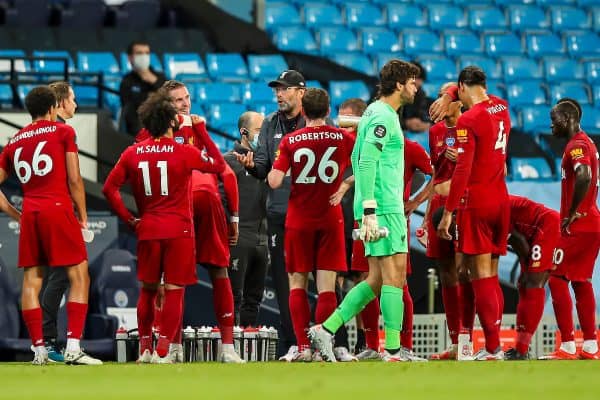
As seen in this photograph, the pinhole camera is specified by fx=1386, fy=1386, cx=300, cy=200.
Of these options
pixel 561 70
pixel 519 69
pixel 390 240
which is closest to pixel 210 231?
pixel 390 240

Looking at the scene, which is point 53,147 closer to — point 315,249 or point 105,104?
point 315,249

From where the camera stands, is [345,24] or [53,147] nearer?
[53,147]

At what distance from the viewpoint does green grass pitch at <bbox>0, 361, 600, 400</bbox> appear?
19.1 feet

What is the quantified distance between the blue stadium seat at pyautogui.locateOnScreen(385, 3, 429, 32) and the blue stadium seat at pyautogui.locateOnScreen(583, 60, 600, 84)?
2.52m

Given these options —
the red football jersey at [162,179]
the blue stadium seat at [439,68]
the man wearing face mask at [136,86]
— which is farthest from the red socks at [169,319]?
the blue stadium seat at [439,68]

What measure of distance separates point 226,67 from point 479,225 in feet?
32.9

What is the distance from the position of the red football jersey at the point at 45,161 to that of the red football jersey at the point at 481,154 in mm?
2630

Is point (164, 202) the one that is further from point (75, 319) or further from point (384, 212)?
point (384, 212)

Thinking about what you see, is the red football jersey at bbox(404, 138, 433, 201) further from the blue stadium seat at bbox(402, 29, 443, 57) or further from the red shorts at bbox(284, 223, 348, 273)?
the blue stadium seat at bbox(402, 29, 443, 57)

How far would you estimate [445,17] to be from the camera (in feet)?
70.0

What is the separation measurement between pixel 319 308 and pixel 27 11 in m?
11.7

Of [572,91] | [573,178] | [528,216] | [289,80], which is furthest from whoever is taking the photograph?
[572,91]

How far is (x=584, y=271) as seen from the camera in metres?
10.4

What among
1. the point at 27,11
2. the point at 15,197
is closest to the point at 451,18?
the point at 27,11
